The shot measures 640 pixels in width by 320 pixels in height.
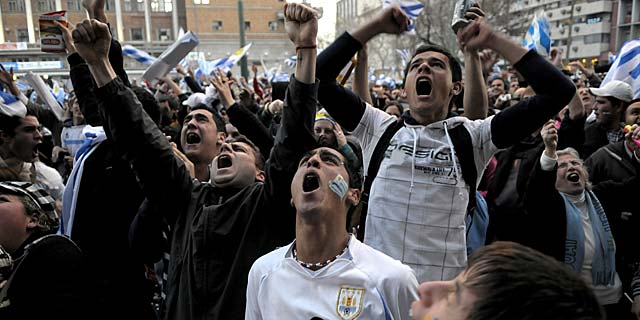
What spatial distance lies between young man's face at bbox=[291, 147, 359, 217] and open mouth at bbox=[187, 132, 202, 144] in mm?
1464

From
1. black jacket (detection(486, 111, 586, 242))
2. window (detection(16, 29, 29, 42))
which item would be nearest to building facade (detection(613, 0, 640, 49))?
black jacket (detection(486, 111, 586, 242))

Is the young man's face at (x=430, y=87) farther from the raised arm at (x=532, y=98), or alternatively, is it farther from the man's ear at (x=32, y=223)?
the man's ear at (x=32, y=223)

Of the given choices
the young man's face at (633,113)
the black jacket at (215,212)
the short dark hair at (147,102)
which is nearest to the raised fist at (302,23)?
the black jacket at (215,212)

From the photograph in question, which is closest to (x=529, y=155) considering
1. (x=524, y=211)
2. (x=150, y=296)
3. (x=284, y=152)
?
(x=524, y=211)

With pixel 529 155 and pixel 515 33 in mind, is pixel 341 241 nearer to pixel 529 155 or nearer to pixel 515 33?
pixel 529 155

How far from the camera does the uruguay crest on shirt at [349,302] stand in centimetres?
171

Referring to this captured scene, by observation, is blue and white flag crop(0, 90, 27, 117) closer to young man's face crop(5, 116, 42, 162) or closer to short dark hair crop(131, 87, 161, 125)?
young man's face crop(5, 116, 42, 162)

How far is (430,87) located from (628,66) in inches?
161

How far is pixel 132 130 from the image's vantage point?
7.38 ft

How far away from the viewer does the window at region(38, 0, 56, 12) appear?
47.9m

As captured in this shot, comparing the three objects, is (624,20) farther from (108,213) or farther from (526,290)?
(526,290)

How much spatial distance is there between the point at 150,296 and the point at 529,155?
2.80m

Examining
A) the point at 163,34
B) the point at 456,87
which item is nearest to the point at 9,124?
the point at 456,87

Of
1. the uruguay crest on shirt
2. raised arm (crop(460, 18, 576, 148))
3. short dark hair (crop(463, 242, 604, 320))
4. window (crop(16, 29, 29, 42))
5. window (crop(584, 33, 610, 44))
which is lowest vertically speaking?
the uruguay crest on shirt
